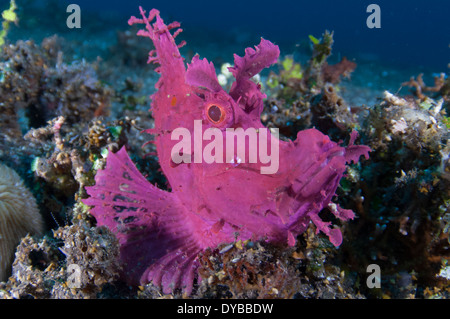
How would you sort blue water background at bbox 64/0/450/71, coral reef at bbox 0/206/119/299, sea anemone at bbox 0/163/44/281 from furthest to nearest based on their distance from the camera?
blue water background at bbox 64/0/450/71
sea anemone at bbox 0/163/44/281
coral reef at bbox 0/206/119/299

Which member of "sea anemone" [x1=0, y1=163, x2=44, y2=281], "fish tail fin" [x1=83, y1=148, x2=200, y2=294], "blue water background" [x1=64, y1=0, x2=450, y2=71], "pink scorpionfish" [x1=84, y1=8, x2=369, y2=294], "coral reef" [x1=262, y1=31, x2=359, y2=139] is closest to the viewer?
"pink scorpionfish" [x1=84, y1=8, x2=369, y2=294]

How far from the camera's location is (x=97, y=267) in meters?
2.37

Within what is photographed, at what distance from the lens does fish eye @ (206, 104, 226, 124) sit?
2214 mm

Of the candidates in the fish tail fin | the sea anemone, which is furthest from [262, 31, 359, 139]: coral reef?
the sea anemone

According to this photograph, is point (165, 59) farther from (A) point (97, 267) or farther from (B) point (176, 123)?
(A) point (97, 267)

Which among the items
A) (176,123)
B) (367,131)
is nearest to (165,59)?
(176,123)

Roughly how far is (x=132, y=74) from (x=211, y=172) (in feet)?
26.7

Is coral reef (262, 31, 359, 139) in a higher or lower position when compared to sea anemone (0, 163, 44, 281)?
higher

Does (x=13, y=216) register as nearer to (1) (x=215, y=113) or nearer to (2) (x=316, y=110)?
(1) (x=215, y=113)

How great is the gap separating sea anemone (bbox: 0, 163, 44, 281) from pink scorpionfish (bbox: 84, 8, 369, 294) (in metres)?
1.02

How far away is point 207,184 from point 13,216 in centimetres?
262

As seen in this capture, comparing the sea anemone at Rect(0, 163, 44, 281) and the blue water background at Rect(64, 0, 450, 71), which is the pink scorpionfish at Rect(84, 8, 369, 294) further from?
the blue water background at Rect(64, 0, 450, 71)

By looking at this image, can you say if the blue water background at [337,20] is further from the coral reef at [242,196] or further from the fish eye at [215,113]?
the fish eye at [215,113]

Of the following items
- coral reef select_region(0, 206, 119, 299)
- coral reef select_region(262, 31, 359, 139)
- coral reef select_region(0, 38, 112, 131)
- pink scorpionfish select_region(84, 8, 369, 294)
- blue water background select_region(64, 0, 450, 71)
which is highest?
blue water background select_region(64, 0, 450, 71)
